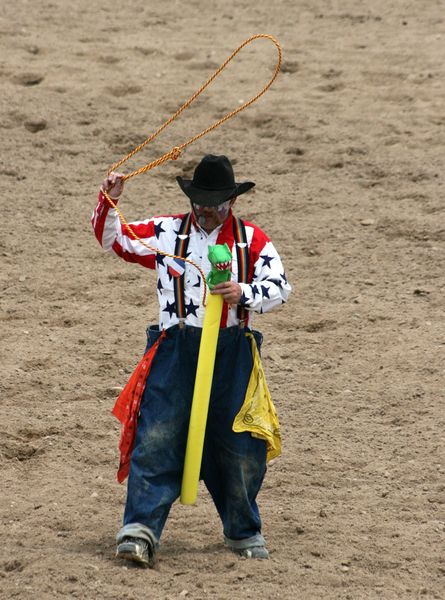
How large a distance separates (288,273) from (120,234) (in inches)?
135

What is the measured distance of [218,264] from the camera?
222 inches

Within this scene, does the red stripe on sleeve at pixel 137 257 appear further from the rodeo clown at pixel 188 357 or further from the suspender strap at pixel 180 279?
the suspender strap at pixel 180 279

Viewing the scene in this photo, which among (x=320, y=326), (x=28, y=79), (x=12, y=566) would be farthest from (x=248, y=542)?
(x=28, y=79)

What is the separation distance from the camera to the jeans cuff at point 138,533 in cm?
574

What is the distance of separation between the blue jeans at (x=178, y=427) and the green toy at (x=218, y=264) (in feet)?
0.93

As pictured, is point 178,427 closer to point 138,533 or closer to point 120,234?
point 138,533

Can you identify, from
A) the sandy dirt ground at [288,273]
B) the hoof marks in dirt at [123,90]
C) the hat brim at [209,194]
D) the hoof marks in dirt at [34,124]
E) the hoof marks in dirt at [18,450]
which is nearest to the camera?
the hat brim at [209,194]

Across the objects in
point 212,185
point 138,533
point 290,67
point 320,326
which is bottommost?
point 138,533

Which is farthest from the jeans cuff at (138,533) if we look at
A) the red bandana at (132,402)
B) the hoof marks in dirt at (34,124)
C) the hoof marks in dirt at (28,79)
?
the hoof marks in dirt at (28,79)

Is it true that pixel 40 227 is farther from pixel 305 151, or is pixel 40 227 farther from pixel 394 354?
pixel 394 354

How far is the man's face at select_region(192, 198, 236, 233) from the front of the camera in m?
5.84

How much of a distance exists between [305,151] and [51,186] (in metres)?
1.99

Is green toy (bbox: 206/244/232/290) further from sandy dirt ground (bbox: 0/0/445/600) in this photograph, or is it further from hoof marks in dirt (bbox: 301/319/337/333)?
hoof marks in dirt (bbox: 301/319/337/333)

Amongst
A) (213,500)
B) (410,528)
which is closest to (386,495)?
(410,528)
